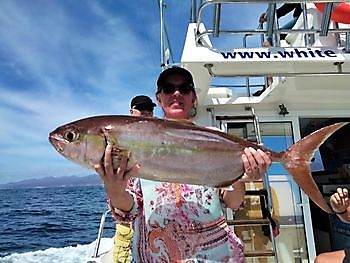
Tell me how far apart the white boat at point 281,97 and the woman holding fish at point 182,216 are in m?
1.75

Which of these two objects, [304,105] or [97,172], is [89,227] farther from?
[97,172]

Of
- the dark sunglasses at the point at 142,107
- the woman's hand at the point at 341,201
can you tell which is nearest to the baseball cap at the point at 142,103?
the dark sunglasses at the point at 142,107

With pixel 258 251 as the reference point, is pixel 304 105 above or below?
above

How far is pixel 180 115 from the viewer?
1.93 meters

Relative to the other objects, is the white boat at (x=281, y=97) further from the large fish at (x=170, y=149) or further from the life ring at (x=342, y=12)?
the large fish at (x=170, y=149)

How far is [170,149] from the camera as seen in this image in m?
1.66

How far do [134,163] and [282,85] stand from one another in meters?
2.90

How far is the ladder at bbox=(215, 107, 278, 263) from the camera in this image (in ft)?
13.3

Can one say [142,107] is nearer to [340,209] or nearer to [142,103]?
[142,103]

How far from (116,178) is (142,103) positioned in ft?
7.91

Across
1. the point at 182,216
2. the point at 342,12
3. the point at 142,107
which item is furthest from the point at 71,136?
the point at 342,12

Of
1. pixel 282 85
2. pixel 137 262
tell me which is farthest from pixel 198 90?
pixel 137 262

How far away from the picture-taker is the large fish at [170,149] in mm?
1571

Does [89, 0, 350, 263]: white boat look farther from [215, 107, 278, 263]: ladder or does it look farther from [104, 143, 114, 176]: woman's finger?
[104, 143, 114, 176]: woman's finger
